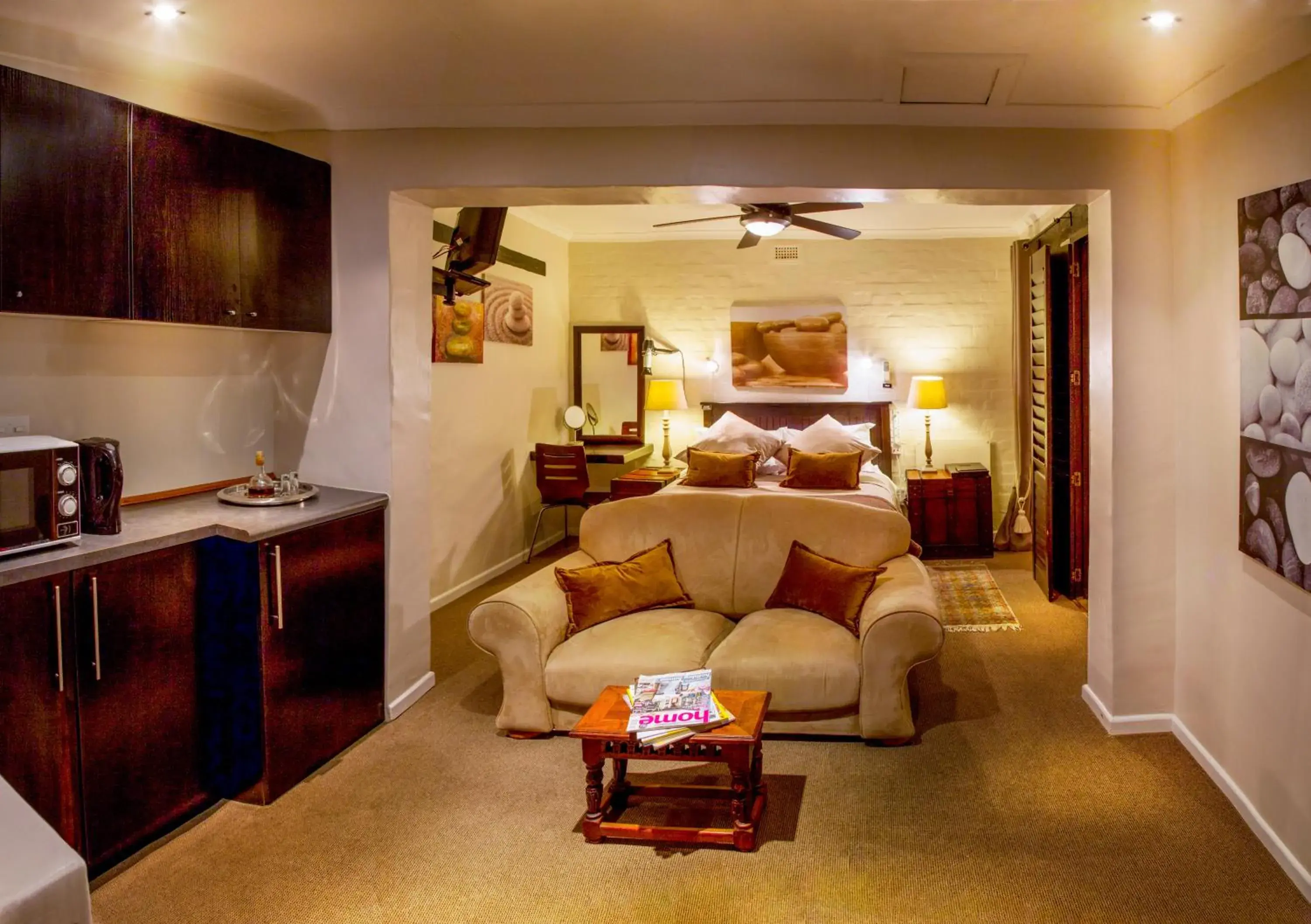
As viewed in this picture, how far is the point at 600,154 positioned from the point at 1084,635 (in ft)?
11.8

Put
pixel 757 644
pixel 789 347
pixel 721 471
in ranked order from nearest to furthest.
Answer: pixel 757 644, pixel 721 471, pixel 789 347

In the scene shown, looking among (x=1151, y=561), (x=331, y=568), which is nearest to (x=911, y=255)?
(x=1151, y=561)

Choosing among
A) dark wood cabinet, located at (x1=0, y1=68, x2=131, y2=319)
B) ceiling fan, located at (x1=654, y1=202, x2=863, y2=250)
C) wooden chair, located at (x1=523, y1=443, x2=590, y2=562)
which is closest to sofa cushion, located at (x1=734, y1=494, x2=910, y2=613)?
ceiling fan, located at (x1=654, y1=202, x2=863, y2=250)

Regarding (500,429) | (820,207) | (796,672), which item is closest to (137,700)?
(796,672)

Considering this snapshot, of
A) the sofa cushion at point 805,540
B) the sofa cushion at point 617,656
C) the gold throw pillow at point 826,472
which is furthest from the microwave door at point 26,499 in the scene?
the gold throw pillow at point 826,472

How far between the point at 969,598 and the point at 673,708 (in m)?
3.57

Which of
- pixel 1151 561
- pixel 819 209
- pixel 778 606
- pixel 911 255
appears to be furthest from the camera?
pixel 911 255

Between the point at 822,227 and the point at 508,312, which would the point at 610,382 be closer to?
the point at 508,312

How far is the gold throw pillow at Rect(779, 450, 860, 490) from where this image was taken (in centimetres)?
643

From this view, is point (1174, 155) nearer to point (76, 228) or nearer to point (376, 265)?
point (376, 265)

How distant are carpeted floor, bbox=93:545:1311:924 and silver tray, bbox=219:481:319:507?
1.00 metres

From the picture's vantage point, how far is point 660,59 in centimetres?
309

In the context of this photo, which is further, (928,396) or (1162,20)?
(928,396)

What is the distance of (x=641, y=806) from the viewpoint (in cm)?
316
